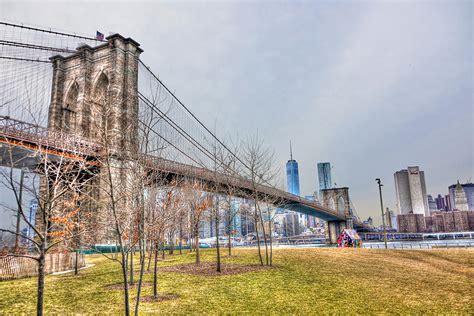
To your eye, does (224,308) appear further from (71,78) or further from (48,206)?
(71,78)

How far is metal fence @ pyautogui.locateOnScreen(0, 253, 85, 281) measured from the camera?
14680 mm

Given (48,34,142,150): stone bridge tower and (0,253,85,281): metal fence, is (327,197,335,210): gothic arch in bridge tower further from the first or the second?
(0,253,85,281): metal fence

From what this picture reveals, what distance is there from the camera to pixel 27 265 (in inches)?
617

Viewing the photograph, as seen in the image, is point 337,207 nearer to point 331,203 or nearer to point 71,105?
point 331,203

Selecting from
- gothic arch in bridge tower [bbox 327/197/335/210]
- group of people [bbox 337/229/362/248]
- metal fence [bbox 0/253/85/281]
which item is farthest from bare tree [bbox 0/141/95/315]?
gothic arch in bridge tower [bbox 327/197/335/210]

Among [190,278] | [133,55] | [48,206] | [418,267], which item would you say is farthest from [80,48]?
[418,267]

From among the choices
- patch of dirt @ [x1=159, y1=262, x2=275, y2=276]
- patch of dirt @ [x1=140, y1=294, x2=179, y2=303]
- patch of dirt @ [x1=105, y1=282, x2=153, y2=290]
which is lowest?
patch of dirt @ [x1=159, y1=262, x2=275, y2=276]

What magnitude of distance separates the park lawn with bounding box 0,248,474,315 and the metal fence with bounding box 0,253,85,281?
6.22ft

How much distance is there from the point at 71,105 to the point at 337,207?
10021 cm

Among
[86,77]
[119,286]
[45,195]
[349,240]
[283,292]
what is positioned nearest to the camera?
[45,195]

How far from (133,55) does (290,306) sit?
113 feet

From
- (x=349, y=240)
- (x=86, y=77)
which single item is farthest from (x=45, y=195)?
(x=349, y=240)

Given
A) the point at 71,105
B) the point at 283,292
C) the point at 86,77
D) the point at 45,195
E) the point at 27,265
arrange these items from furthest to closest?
the point at 71,105
the point at 86,77
the point at 27,265
the point at 283,292
the point at 45,195

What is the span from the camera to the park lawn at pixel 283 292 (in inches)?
355
